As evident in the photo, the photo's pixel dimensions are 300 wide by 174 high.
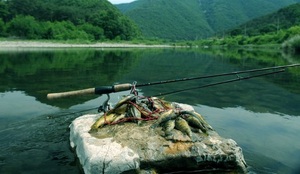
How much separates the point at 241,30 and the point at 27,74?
6545 inches

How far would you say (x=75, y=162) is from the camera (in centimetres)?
712

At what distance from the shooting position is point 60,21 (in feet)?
417

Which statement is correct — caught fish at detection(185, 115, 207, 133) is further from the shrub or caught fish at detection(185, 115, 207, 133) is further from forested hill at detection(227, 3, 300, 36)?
forested hill at detection(227, 3, 300, 36)

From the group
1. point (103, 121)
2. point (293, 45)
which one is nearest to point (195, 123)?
point (103, 121)

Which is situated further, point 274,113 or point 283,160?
point 274,113

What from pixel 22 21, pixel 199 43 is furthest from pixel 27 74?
pixel 199 43

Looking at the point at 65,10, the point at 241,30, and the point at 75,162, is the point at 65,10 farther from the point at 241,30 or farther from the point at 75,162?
the point at 75,162

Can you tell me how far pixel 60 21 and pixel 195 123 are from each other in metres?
129

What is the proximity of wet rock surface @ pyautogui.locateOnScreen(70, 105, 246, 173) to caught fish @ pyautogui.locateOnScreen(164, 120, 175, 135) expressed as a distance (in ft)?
0.25

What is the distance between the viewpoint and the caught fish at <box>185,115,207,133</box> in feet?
24.3

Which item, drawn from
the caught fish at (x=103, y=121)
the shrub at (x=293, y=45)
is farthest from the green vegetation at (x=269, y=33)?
the caught fish at (x=103, y=121)

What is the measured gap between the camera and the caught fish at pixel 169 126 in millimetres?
7020

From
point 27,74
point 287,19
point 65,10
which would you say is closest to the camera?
point 27,74

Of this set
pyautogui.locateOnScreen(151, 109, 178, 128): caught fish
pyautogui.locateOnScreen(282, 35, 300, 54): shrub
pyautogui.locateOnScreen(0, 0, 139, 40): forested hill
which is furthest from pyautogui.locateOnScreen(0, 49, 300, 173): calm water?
pyautogui.locateOnScreen(0, 0, 139, 40): forested hill
